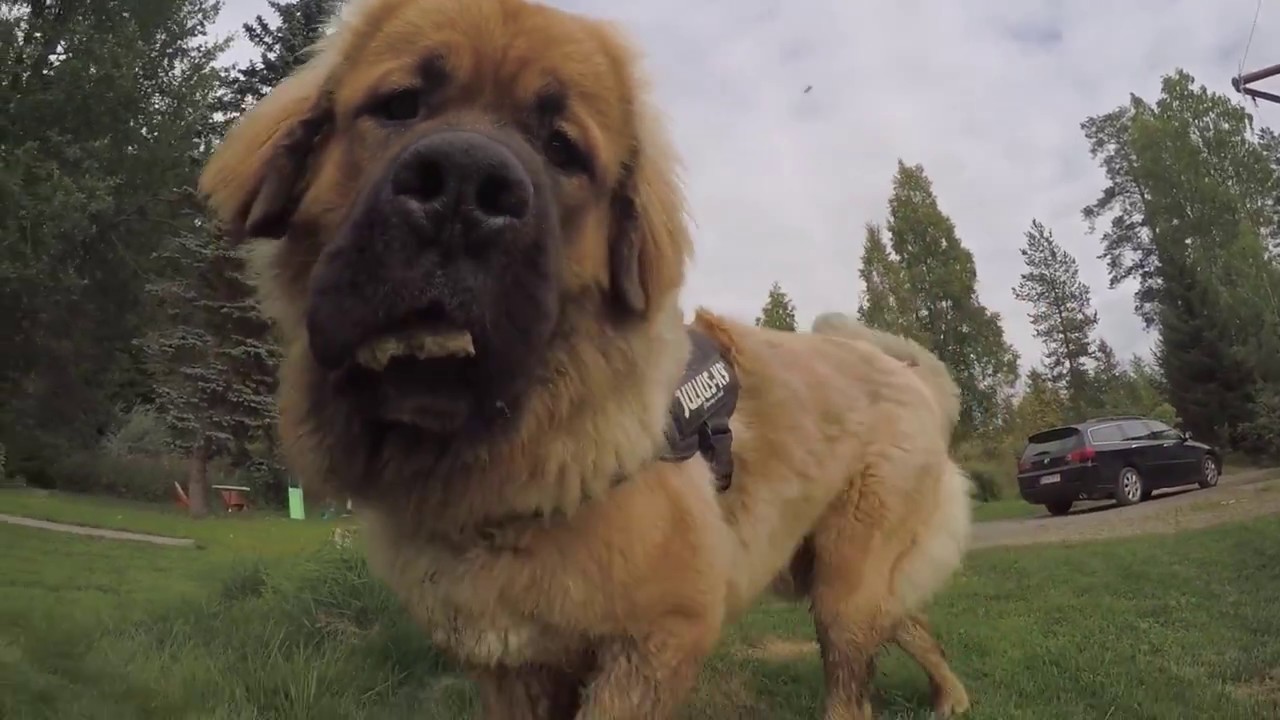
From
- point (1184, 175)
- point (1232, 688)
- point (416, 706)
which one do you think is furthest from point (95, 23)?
point (1184, 175)

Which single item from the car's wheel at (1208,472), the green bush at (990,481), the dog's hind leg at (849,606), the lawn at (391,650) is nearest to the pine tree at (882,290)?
the green bush at (990,481)

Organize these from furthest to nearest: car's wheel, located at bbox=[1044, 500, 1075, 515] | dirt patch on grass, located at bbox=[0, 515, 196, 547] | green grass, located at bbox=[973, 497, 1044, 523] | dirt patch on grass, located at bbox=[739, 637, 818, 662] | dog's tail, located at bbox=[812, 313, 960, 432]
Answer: green grass, located at bbox=[973, 497, 1044, 523], car's wheel, located at bbox=[1044, 500, 1075, 515], dirt patch on grass, located at bbox=[0, 515, 196, 547], dirt patch on grass, located at bbox=[739, 637, 818, 662], dog's tail, located at bbox=[812, 313, 960, 432]

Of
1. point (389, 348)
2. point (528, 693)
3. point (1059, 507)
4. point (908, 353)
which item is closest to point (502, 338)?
point (389, 348)

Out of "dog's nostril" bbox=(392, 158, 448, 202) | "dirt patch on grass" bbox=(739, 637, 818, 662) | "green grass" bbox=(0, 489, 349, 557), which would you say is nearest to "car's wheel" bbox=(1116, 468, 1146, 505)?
"dirt patch on grass" bbox=(739, 637, 818, 662)

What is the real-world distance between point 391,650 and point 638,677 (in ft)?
8.74

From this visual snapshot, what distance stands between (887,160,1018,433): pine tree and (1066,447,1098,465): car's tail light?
13.2 meters

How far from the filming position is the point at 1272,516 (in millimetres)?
13047

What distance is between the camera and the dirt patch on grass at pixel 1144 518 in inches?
575

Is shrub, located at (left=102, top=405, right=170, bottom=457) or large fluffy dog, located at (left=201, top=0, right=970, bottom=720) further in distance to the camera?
shrub, located at (left=102, top=405, right=170, bottom=457)

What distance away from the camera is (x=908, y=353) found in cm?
554

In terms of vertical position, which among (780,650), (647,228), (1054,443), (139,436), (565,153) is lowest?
(780,650)

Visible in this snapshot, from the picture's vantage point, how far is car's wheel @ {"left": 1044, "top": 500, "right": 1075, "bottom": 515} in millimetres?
19312

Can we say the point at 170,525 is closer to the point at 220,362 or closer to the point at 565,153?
the point at 220,362

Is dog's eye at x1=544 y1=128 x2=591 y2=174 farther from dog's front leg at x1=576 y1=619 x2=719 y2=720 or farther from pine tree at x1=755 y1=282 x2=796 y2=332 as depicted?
pine tree at x1=755 y1=282 x2=796 y2=332
